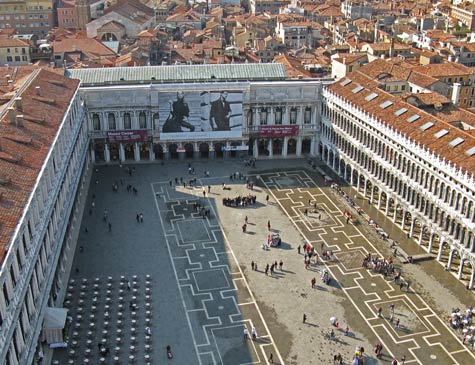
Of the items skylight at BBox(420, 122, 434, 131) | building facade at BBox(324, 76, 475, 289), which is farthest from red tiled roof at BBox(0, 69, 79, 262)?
skylight at BBox(420, 122, 434, 131)

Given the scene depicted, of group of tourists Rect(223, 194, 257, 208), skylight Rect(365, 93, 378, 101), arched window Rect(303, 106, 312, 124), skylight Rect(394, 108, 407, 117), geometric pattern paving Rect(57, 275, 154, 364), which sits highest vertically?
skylight Rect(365, 93, 378, 101)

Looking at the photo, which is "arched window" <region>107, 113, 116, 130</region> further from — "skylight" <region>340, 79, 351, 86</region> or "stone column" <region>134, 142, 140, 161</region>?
"skylight" <region>340, 79, 351, 86</region>

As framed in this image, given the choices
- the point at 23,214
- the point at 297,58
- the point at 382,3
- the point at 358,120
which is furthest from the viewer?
the point at 382,3

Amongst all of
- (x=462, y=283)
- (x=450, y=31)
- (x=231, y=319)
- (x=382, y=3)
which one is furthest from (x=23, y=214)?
(x=382, y=3)

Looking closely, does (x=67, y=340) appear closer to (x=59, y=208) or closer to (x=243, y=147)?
(x=59, y=208)

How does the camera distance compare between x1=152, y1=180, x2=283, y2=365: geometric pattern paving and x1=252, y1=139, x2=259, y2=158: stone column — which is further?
x1=252, y1=139, x2=259, y2=158: stone column

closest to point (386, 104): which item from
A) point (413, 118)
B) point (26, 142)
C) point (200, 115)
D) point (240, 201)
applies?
point (413, 118)
